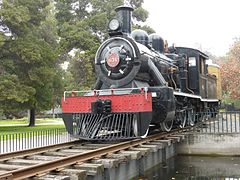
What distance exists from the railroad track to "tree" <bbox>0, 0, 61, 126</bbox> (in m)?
10.3

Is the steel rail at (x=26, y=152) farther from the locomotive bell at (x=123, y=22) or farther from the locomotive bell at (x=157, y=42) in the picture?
the locomotive bell at (x=157, y=42)

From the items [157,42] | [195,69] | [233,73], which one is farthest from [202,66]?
[233,73]

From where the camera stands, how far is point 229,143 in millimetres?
12297

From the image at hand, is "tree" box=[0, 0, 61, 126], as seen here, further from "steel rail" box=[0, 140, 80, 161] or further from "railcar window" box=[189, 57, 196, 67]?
"steel rail" box=[0, 140, 80, 161]

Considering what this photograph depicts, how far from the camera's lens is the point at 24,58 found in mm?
20078

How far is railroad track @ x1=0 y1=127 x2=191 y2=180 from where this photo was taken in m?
5.41

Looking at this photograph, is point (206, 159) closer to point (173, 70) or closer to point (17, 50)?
point (173, 70)

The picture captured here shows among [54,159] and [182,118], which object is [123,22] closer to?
[182,118]

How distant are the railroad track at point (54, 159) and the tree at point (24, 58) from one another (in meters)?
10.3

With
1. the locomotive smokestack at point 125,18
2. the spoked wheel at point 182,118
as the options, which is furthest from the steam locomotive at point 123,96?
the spoked wheel at point 182,118

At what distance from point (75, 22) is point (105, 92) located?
44.5ft

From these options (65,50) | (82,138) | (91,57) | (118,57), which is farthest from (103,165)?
(65,50)

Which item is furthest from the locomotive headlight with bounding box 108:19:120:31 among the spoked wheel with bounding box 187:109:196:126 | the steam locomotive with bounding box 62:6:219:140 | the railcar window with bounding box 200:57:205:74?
the railcar window with bounding box 200:57:205:74

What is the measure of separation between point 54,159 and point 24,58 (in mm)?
14066
